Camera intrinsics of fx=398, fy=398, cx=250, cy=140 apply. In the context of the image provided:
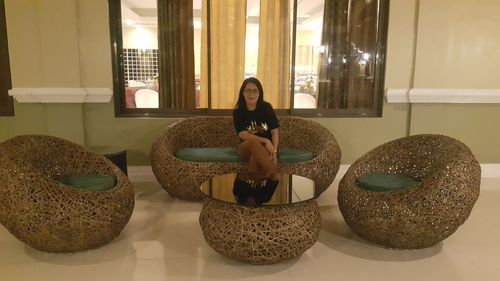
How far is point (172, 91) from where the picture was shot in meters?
4.86

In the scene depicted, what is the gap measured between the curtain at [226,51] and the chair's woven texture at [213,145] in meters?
0.49

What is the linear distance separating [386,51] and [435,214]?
257 cm

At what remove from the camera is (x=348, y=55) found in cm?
499

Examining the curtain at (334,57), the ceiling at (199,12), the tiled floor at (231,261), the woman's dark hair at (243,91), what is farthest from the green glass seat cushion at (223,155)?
the ceiling at (199,12)

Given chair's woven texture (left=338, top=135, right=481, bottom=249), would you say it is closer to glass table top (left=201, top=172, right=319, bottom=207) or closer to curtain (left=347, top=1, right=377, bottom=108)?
glass table top (left=201, top=172, right=319, bottom=207)

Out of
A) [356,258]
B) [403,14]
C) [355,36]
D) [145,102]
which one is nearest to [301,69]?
[355,36]

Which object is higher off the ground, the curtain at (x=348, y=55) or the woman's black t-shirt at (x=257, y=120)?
the curtain at (x=348, y=55)

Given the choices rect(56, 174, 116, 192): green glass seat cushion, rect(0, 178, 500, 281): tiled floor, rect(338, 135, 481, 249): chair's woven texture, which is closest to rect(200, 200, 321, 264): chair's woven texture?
rect(0, 178, 500, 281): tiled floor

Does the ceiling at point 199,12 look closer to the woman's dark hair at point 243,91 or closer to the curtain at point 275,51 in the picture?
the curtain at point 275,51

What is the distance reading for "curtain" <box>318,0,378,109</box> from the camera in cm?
489

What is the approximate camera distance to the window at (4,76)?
4.54 metres

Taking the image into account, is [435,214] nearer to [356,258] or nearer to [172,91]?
[356,258]

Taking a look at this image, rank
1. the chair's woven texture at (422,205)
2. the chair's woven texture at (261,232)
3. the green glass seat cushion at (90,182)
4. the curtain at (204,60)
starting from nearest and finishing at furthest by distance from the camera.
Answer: the chair's woven texture at (261,232)
the chair's woven texture at (422,205)
the green glass seat cushion at (90,182)
the curtain at (204,60)

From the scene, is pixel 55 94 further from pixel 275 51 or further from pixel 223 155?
pixel 275 51
